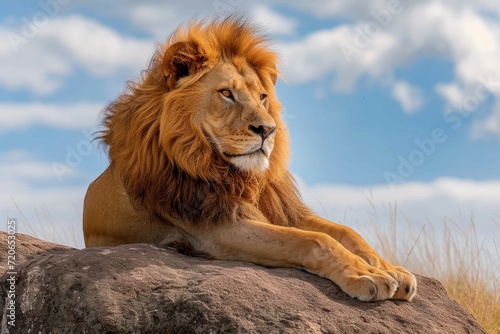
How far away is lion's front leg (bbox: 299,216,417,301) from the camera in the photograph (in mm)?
4629

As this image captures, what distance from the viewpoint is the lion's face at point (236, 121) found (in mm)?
4648

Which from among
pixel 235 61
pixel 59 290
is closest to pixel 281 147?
pixel 235 61

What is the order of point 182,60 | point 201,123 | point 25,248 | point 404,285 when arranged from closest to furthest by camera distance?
point 404,285
point 201,123
point 182,60
point 25,248

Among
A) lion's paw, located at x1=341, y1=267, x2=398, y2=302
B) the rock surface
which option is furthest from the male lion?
the rock surface

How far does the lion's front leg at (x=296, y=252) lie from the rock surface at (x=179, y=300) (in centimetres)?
7

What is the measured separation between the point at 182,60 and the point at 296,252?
1.34 meters

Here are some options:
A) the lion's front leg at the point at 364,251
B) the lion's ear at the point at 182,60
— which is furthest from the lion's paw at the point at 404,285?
the lion's ear at the point at 182,60

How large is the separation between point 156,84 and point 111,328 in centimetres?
170

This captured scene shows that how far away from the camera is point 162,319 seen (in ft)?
13.3

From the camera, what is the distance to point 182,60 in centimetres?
494

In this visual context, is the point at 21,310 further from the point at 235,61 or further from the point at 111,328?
the point at 235,61

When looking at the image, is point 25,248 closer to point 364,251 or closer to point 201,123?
point 201,123

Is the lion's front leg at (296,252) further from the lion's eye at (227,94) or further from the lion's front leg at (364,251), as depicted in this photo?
the lion's eye at (227,94)

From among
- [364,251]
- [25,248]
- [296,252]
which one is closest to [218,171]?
[296,252]
